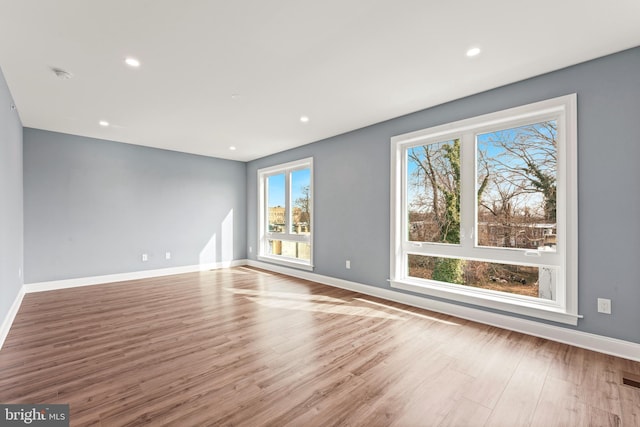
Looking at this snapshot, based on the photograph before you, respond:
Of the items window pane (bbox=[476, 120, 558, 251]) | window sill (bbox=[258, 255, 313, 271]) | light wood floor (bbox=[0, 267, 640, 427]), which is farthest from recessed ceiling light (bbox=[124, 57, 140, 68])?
window sill (bbox=[258, 255, 313, 271])

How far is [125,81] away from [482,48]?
3315 millimetres

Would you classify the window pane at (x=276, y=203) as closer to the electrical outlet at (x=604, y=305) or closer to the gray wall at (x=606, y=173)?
the gray wall at (x=606, y=173)

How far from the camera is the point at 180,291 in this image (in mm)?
4461

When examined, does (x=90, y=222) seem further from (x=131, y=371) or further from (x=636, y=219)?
(x=636, y=219)

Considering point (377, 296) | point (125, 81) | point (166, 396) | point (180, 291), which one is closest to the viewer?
point (166, 396)

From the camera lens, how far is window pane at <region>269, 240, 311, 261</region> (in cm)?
561

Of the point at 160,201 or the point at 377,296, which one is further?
the point at 160,201

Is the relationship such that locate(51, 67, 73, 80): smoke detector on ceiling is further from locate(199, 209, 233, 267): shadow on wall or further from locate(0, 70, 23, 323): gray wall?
locate(199, 209, 233, 267): shadow on wall

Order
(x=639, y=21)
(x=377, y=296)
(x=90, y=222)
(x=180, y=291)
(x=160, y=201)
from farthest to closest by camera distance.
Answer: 1. (x=160, y=201)
2. (x=90, y=222)
3. (x=180, y=291)
4. (x=377, y=296)
5. (x=639, y=21)

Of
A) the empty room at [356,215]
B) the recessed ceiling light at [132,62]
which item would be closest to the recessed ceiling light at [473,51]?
the empty room at [356,215]

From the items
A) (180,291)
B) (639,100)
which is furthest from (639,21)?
(180,291)

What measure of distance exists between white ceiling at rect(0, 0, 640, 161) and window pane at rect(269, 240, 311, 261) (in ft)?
8.84

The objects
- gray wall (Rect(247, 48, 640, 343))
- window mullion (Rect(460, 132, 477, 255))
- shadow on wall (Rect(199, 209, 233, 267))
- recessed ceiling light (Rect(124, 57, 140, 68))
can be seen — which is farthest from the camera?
shadow on wall (Rect(199, 209, 233, 267))

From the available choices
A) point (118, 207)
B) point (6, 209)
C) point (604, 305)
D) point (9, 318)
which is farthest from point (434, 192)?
point (118, 207)
